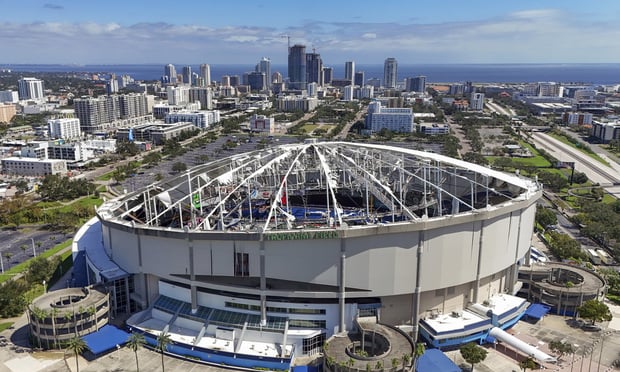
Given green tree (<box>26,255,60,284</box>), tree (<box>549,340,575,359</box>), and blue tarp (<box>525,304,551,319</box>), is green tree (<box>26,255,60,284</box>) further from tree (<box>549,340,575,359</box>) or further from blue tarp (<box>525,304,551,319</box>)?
tree (<box>549,340,575,359</box>)

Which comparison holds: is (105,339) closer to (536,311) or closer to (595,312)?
(536,311)

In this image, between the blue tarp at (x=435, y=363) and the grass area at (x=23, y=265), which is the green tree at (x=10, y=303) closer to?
the grass area at (x=23, y=265)

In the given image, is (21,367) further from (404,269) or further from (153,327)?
(404,269)

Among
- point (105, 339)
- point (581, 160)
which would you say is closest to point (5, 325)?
point (105, 339)

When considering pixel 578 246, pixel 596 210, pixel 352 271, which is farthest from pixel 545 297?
pixel 596 210

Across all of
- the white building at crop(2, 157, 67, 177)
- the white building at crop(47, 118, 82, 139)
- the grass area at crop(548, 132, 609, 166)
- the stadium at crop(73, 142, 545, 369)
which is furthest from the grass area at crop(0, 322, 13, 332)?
the grass area at crop(548, 132, 609, 166)

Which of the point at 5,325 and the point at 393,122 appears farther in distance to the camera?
the point at 393,122
